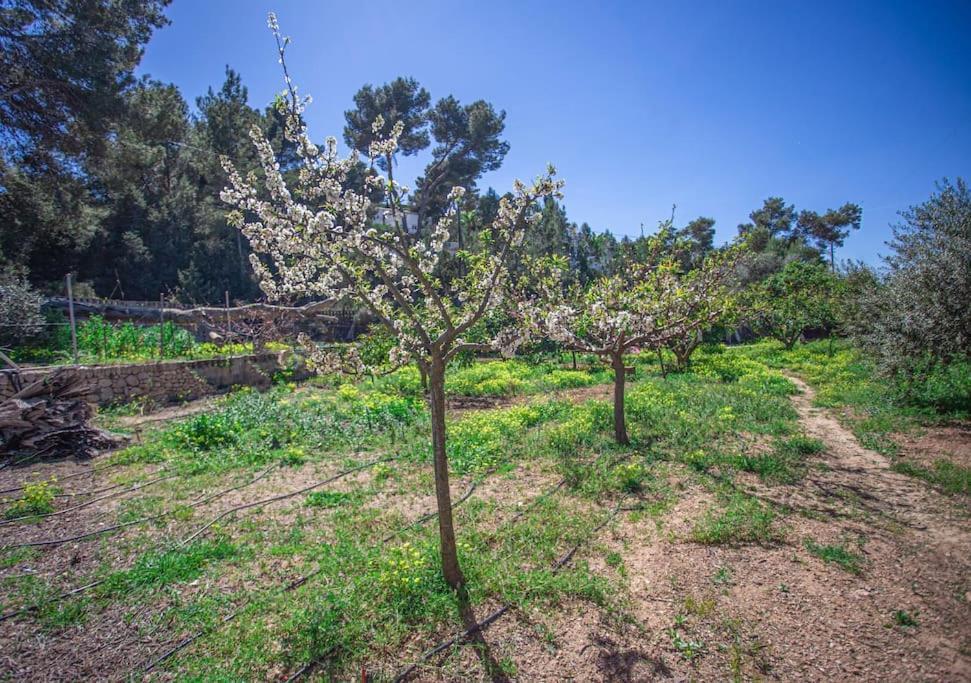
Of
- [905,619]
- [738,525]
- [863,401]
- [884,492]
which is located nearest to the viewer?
[905,619]

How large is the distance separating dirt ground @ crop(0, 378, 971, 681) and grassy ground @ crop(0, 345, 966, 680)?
4 cm

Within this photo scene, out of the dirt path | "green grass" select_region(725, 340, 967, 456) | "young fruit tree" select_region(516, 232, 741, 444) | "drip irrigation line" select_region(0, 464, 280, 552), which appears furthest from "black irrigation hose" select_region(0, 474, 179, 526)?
"green grass" select_region(725, 340, 967, 456)

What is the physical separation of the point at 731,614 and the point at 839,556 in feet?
6.07

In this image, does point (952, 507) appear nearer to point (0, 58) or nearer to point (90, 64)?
point (90, 64)

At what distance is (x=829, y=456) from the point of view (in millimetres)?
8242

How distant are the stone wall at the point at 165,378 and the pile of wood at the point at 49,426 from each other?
2.26 ft

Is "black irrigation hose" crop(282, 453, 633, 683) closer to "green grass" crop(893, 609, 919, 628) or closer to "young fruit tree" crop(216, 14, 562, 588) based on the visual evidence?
"young fruit tree" crop(216, 14, 562, 588)

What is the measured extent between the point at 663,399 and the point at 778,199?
61.4 m

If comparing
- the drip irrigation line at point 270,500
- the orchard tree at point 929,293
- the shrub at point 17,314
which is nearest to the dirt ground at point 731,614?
the drip irrigation line at point 270,500

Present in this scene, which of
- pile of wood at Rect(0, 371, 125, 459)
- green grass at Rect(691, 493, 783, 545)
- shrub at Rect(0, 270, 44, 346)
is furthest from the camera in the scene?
shrub at Rect(0, 270, 44, 346)

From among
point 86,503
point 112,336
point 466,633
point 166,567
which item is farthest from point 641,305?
point 112,336

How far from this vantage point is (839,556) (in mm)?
5012

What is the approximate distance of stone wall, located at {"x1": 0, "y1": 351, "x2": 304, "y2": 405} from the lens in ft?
37.7

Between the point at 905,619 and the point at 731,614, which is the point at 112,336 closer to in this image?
the point at 731,614
